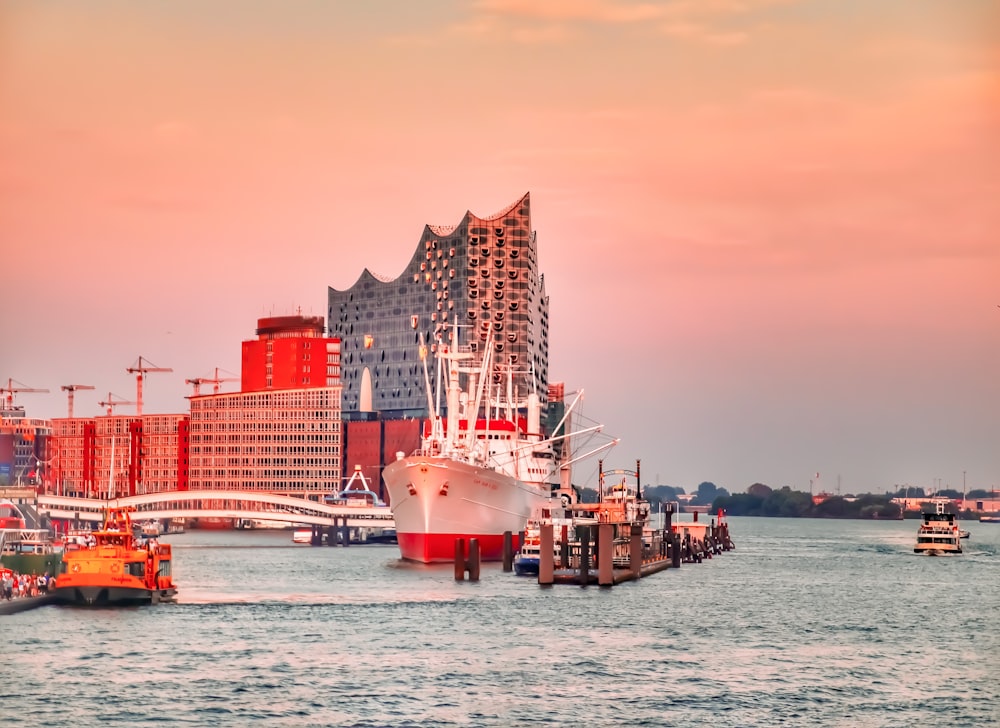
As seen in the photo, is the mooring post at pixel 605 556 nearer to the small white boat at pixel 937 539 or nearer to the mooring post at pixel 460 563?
the mooring post at pixel 460 563

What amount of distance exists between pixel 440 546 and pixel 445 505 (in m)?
3.96

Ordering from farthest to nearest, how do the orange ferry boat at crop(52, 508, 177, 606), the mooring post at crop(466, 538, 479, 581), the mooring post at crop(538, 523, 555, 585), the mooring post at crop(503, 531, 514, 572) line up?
the mooring post at crop(503, 531, 514, 572) → the mooring post at crop(466, 538, 479, 581) → the mooring post at crop(538, 523, 555, 585) → the orange ferry boat at crop(52, 508, 177, 606)

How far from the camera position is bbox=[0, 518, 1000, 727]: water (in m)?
55.4


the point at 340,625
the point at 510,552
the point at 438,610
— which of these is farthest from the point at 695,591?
the point at 340,625

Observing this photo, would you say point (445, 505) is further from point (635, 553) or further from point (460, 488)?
point (635, 553)

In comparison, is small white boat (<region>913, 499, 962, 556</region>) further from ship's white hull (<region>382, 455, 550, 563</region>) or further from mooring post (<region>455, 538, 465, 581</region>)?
mooring post (<region>455, 538, 465, 581</region>)

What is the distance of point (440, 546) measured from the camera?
128 meters

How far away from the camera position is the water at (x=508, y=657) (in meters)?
55.4

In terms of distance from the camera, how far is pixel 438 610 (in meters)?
87.4

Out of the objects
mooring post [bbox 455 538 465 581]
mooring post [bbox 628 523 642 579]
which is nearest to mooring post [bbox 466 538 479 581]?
mooring post [bbox 455 538 465 581]

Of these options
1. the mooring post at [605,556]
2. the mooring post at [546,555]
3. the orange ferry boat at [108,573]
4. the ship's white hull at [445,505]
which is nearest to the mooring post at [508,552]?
the ship's white hull at [445,505]

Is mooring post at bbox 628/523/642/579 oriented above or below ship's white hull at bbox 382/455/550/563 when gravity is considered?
below

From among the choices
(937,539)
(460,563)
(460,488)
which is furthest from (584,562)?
(937,539)

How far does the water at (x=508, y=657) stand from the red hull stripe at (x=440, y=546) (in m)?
16.9
